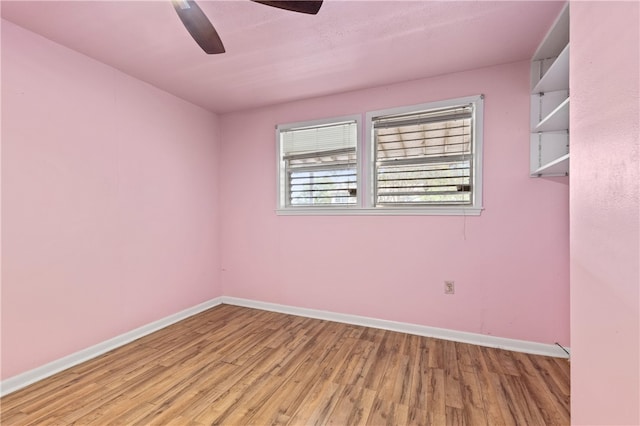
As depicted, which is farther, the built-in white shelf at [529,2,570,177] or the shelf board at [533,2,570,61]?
the built-in white shelf at [529,2,570,177]

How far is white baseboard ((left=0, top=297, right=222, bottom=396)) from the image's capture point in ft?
6.09

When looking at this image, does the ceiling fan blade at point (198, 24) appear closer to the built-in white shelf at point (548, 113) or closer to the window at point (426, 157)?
the window at point (426, 157)

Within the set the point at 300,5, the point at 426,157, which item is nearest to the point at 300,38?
the point at 300,5

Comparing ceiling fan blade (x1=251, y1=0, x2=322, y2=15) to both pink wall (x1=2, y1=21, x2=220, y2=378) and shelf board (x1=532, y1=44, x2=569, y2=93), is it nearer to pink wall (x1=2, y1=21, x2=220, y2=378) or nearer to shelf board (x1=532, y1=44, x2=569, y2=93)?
shelf board (x1=532, y1=44, x2=569, y2=93)

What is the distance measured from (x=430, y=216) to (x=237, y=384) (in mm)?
2147

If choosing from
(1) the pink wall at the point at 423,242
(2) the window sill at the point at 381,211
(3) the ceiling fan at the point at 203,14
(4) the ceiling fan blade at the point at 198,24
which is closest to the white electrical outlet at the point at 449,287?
(1) the pink wall at the point at 423,242

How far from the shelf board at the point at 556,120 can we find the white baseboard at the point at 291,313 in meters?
1.78

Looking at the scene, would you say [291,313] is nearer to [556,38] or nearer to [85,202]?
[85,202]

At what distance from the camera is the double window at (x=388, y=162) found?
2598mm

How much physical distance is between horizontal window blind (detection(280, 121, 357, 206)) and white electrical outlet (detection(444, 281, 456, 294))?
1.22 metres

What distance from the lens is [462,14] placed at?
5.86 feet

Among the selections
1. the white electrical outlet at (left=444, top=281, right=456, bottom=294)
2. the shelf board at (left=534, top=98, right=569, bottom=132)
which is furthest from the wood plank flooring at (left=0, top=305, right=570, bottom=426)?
the shelf board at (left=534, top=98, right=569, bottom=132)

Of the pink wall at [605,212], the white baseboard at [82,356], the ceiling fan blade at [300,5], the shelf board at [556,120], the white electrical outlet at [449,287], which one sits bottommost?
the white baseboard at [82,356]

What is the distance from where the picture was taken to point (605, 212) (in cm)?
75
